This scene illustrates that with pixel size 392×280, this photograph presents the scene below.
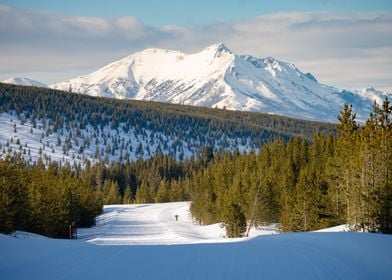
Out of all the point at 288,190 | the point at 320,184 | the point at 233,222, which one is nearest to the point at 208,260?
the point at 233,222

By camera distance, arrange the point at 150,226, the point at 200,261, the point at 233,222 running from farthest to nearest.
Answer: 1. the point at 150,226
2. the point at 233,222
3. the point at 200,261

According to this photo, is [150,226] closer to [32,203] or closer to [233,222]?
[233,222]

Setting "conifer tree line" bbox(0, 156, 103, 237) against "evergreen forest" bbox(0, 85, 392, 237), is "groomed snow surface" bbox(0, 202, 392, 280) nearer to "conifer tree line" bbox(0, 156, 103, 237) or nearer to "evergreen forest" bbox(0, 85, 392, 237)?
"evergreen forest" bbox(0, 85, 392, 237)

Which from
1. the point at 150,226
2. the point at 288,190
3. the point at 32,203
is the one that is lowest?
the point at 150,226

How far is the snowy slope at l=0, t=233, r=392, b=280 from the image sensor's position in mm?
15812

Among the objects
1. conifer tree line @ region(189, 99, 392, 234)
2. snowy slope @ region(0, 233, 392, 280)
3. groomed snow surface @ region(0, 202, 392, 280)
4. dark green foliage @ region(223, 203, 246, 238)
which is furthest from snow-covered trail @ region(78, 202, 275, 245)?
snowy slope @ region(0, 233, 392, 280)

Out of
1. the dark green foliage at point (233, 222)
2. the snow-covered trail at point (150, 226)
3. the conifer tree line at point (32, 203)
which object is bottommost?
the snow-covered trail at point (150, 226)

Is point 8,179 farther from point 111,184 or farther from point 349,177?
point 111,184

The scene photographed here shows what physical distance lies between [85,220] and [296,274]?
59.4 meters

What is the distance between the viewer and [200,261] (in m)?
18.1

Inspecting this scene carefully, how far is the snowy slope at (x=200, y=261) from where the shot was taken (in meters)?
15.8

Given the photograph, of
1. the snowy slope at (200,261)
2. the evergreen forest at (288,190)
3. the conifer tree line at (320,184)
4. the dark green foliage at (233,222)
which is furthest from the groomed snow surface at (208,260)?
the dark green foliage at (233,222)

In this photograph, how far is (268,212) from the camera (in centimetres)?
6456

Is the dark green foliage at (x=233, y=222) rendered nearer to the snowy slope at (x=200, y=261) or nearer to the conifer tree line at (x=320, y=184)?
the conifer tree line at (x=320, y=184)
